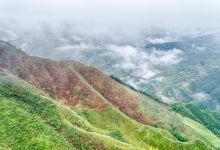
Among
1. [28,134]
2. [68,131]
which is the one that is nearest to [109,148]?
[68,131]

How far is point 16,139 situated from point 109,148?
37168mm

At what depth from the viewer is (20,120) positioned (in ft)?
598

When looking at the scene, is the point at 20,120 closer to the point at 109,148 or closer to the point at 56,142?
the point at 56,142

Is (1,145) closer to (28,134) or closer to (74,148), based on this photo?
(28,134)

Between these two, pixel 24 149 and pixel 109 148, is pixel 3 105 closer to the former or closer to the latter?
pixel 24 149

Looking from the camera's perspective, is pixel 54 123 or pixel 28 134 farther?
pixel 54 123

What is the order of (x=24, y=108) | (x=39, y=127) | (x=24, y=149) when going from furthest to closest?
(x=24, y=108)
(x=39, y=127)
(x=24, y=149)

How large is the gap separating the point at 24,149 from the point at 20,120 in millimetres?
21065

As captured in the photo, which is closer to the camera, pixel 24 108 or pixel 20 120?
pixel 20 120

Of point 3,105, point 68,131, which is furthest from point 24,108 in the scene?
point 68,131

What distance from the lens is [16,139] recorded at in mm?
169125

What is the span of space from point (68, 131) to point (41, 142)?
62.9ft

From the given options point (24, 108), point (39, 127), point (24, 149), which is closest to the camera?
point (24, 149)

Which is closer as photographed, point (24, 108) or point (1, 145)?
point (1, 145)
